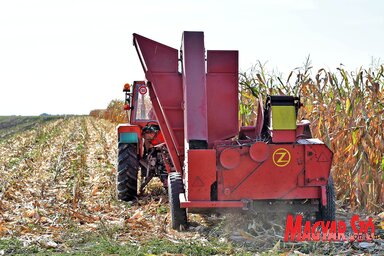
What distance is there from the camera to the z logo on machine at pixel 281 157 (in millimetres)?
6207

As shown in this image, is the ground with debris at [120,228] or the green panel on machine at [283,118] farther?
the green panel on machine at [283,118]

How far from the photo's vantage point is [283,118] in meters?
6.34

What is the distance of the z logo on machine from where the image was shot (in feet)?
20.4

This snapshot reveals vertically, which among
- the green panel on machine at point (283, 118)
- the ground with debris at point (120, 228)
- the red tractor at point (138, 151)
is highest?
the green panel on machine at point (283, 118)

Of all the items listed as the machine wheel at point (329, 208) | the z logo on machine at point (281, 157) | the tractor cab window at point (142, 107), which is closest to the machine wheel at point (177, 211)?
the z logo on machine at point (281, 157)

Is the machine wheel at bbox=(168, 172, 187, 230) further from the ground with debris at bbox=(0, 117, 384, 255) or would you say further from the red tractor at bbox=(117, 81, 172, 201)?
the red tractor at bbox=(117, 81, 172, 201)

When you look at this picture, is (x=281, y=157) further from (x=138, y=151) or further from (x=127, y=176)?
(x=138, y=151)

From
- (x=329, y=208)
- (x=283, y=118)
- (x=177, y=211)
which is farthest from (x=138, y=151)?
(x=329, y=208)

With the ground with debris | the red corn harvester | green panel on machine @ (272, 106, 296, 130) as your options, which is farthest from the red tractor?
green panel on machine @ (272, 106, 296, 130)

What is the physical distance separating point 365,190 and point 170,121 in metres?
2.80

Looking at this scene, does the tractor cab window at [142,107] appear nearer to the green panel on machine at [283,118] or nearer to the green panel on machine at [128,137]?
the green panel on machine at [128,137]

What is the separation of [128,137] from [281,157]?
10.7 ft

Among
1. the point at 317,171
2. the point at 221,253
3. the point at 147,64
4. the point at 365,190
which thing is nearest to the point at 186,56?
the point at 147,64

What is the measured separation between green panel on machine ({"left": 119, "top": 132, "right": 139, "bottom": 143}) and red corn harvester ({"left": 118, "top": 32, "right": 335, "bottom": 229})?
5.89 ft
